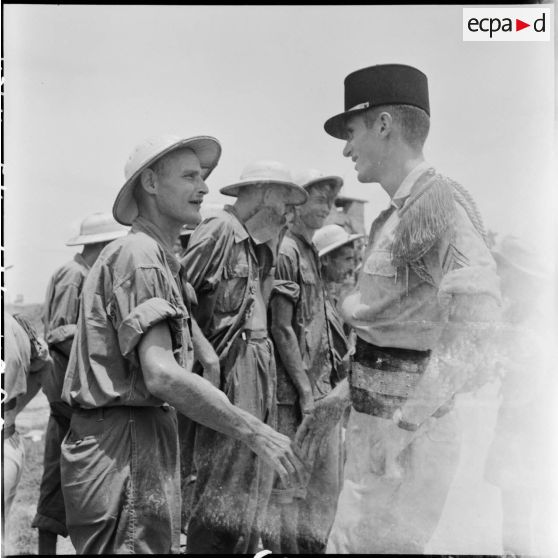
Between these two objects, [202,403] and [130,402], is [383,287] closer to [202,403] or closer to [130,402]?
[202,403]

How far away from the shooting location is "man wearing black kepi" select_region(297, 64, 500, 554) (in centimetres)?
361

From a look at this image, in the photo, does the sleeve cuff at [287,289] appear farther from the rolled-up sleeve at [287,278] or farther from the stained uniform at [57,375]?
the stained uniform at [57,375]

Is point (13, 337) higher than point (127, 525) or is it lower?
higher

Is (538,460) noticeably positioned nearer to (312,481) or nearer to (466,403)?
(466,403)

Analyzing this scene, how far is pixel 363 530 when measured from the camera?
3.72 m

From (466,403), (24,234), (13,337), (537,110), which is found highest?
(537,110)

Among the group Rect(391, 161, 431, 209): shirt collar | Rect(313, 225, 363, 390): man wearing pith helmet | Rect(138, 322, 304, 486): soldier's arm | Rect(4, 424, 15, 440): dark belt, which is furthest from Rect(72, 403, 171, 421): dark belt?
Rect(391, 161, 431, 209): shirt collar

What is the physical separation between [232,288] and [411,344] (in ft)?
2.94

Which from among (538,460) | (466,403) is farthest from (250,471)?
(538,460)

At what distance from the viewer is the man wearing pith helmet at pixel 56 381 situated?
393cm

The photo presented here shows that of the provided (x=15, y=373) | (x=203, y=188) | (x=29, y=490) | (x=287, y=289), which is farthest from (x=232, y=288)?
(x=29, y=490)

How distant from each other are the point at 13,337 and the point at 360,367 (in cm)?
149

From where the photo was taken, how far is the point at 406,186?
3695 mm

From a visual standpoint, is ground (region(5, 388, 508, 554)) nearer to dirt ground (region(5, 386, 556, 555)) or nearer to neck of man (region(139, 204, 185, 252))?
dirt ground (region(5, 386, 556, 555))
